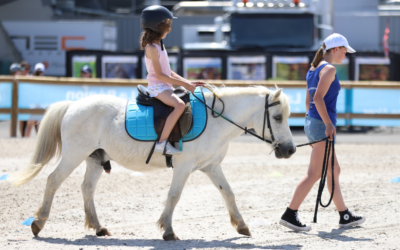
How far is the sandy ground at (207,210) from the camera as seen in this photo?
4996mm

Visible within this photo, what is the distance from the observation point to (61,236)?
5285 mm

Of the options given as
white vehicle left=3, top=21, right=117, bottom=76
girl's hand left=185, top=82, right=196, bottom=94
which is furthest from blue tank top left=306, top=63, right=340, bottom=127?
white vehicle left=3, top=21, right=117, bottom=76

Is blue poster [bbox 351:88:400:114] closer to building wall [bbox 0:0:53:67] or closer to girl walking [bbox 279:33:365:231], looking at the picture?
girl walking [bbox 279:33:365:231]

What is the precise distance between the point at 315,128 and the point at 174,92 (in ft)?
4.92

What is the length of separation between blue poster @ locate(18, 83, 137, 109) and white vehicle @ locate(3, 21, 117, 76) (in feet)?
26.0

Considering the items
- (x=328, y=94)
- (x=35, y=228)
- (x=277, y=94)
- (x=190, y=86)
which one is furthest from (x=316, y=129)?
(x=35, y=228)

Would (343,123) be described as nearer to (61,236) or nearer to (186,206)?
(186,206)

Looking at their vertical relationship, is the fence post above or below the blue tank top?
below

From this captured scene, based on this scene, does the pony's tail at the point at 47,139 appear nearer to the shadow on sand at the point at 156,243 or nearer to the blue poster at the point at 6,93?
the shadow on sand at the point at 156,243

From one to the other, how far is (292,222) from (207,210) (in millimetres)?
1289

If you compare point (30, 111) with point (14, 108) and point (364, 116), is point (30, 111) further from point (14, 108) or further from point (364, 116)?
point (364, 116)

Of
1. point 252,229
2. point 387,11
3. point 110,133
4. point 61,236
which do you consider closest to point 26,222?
point 61,236

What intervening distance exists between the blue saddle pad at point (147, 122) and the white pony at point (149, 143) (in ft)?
0.18

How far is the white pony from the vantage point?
5090mm
